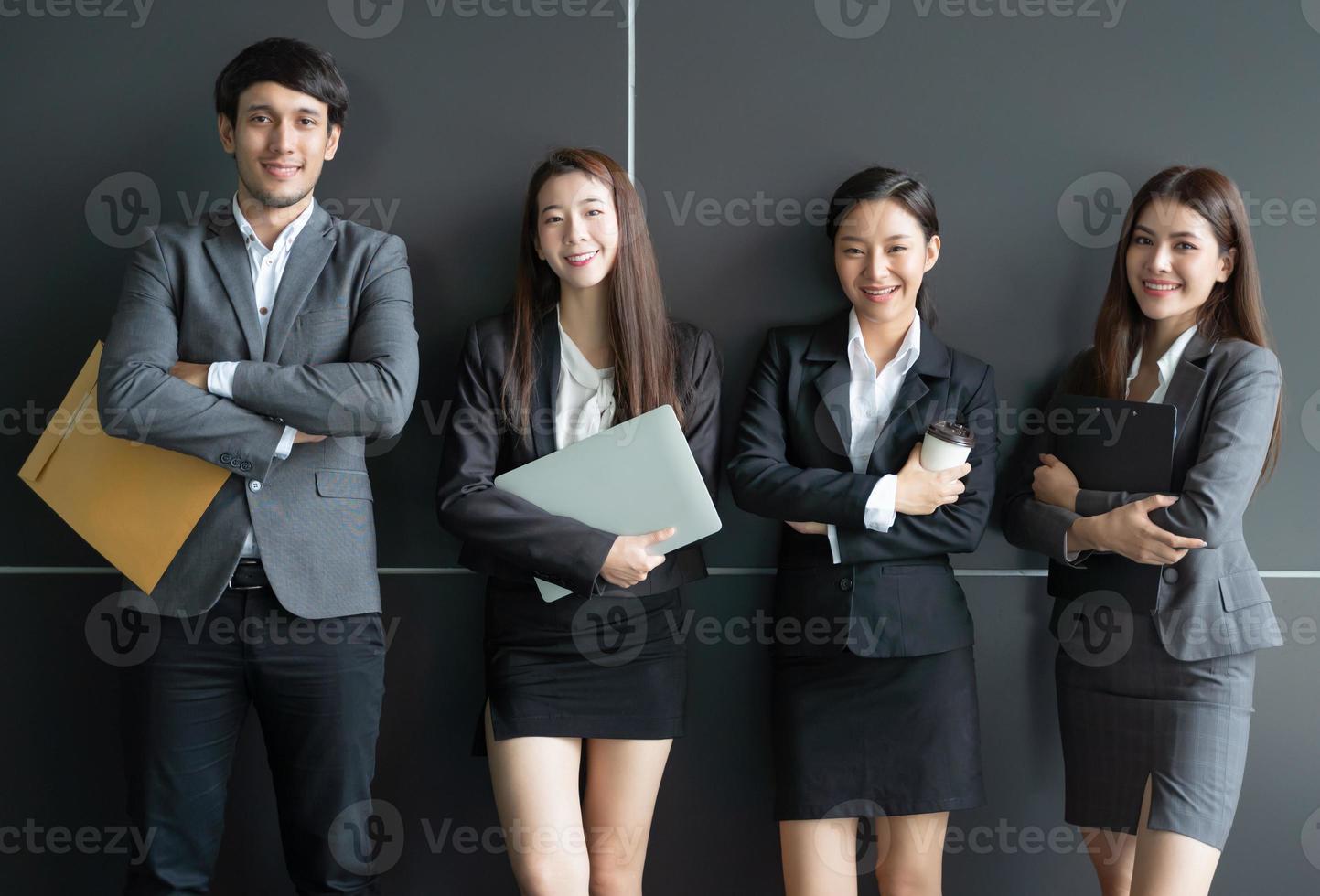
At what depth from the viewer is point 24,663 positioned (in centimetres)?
289

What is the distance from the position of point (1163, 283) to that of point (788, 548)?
3.65 ft

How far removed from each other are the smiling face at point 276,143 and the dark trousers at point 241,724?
3.09 ft

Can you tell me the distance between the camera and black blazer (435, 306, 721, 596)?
2309 mm

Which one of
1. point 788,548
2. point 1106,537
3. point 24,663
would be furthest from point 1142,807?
point 24,663

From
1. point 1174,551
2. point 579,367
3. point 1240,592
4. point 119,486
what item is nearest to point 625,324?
point 579,367

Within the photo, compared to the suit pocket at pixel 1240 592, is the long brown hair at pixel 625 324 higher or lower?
higher

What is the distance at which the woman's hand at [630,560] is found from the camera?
7.58ft

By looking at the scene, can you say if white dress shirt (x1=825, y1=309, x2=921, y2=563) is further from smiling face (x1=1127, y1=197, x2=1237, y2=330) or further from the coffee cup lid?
smiling face (x1=1127, y1=197, x2=1237, y2=330)

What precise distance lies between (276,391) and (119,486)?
52cm

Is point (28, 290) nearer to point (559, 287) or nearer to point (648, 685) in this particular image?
point (559, 287)

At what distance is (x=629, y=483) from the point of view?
7.75ft

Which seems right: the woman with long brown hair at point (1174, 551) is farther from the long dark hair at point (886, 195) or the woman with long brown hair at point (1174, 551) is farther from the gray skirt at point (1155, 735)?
the long dark hair at point (886, 195)

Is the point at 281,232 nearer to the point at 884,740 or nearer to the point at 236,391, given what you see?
the point at 236,391

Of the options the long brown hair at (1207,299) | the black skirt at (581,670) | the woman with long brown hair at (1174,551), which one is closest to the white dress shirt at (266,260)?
the black skirt at (581,670)
